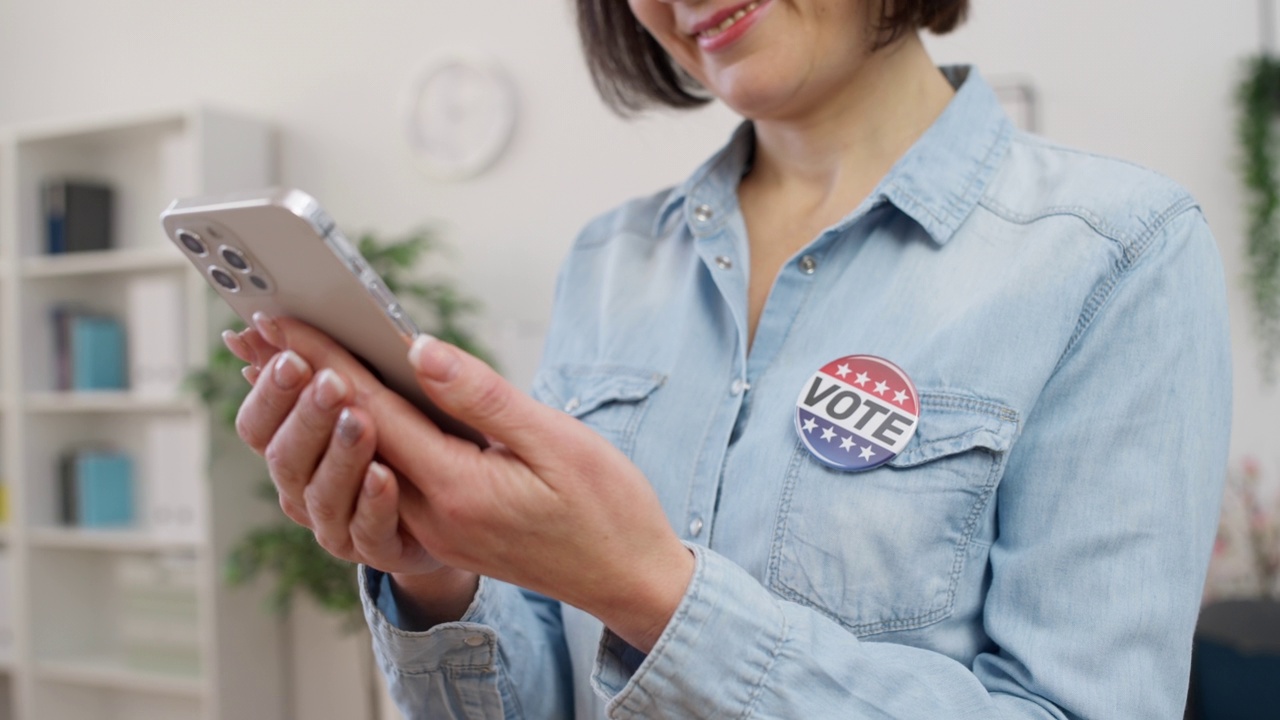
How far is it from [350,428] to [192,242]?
0.15 metres

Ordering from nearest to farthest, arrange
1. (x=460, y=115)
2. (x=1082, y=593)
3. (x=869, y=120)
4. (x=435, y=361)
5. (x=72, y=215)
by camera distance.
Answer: (x=435, y=361)
(x=1082, y=593)
(x=869, y=120)
(x=460, y=115)
(x=72, y=215)

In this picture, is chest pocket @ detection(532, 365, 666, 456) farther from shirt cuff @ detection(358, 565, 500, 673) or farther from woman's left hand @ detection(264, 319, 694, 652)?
woman's left hand @ detection(264, 319, 694, 652)

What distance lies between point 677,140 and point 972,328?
97.2 inches

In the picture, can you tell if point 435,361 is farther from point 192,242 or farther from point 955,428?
point 955,428

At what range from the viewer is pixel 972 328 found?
0.80m

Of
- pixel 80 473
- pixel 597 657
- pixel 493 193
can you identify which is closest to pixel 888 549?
pixel 597 657

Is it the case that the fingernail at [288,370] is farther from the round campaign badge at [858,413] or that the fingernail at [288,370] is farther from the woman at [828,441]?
the round campaign badge at [858,413]

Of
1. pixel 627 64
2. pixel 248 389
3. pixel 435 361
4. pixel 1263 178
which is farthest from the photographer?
pixel 248 389

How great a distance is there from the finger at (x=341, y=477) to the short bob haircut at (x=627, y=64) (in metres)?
0.67

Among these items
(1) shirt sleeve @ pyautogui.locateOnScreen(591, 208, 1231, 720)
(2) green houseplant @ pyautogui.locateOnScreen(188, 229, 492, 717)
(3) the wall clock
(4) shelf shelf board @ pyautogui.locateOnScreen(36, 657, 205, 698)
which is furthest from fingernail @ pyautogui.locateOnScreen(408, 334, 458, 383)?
(4) shelf shelf board @ pyautogui.locateOnScreen(36, 657, 205, 698)

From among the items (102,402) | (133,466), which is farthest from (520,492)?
(133,466)

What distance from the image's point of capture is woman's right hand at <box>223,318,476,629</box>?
59cm

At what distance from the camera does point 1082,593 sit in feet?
2.35

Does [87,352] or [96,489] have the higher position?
[87,352]
